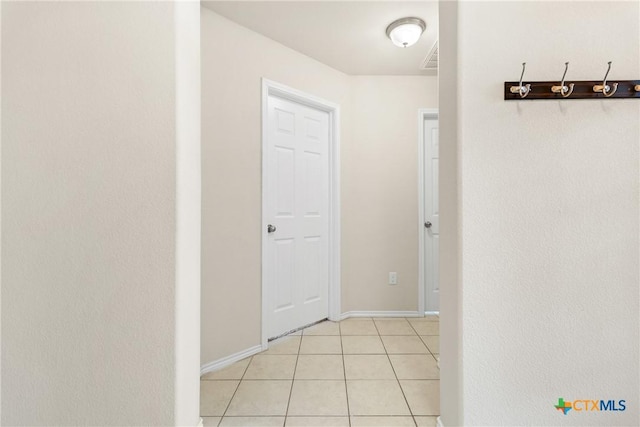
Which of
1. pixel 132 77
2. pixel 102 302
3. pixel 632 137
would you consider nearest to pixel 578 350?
pixel 632 137

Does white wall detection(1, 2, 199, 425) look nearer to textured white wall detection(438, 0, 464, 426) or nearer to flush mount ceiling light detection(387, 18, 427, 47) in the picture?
textured white wall detection(438, 0, 464, 426)

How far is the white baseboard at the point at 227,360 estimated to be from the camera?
199 cm

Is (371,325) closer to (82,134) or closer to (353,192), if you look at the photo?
(353,192)

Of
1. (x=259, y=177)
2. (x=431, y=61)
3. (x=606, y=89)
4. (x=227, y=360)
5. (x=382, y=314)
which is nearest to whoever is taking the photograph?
(x=606, y=89)

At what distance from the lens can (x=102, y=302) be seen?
1.18m

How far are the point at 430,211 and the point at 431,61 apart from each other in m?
1.41

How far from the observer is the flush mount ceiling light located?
216 centimetres

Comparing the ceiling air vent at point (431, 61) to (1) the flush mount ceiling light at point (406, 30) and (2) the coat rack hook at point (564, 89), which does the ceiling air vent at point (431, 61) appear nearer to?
(1) the flush mount ceiling light at point (406, 30)

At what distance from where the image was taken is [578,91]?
1.17 m

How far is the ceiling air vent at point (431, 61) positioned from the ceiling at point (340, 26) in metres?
0.03

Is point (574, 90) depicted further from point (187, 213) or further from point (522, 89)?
point (187, 213)

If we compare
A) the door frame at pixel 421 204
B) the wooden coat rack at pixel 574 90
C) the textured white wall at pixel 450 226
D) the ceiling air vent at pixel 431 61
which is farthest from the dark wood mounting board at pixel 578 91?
the door frame at pixel 421 204

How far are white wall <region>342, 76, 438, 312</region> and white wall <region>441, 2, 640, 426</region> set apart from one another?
188cm

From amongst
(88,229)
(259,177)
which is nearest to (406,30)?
(259,177)
